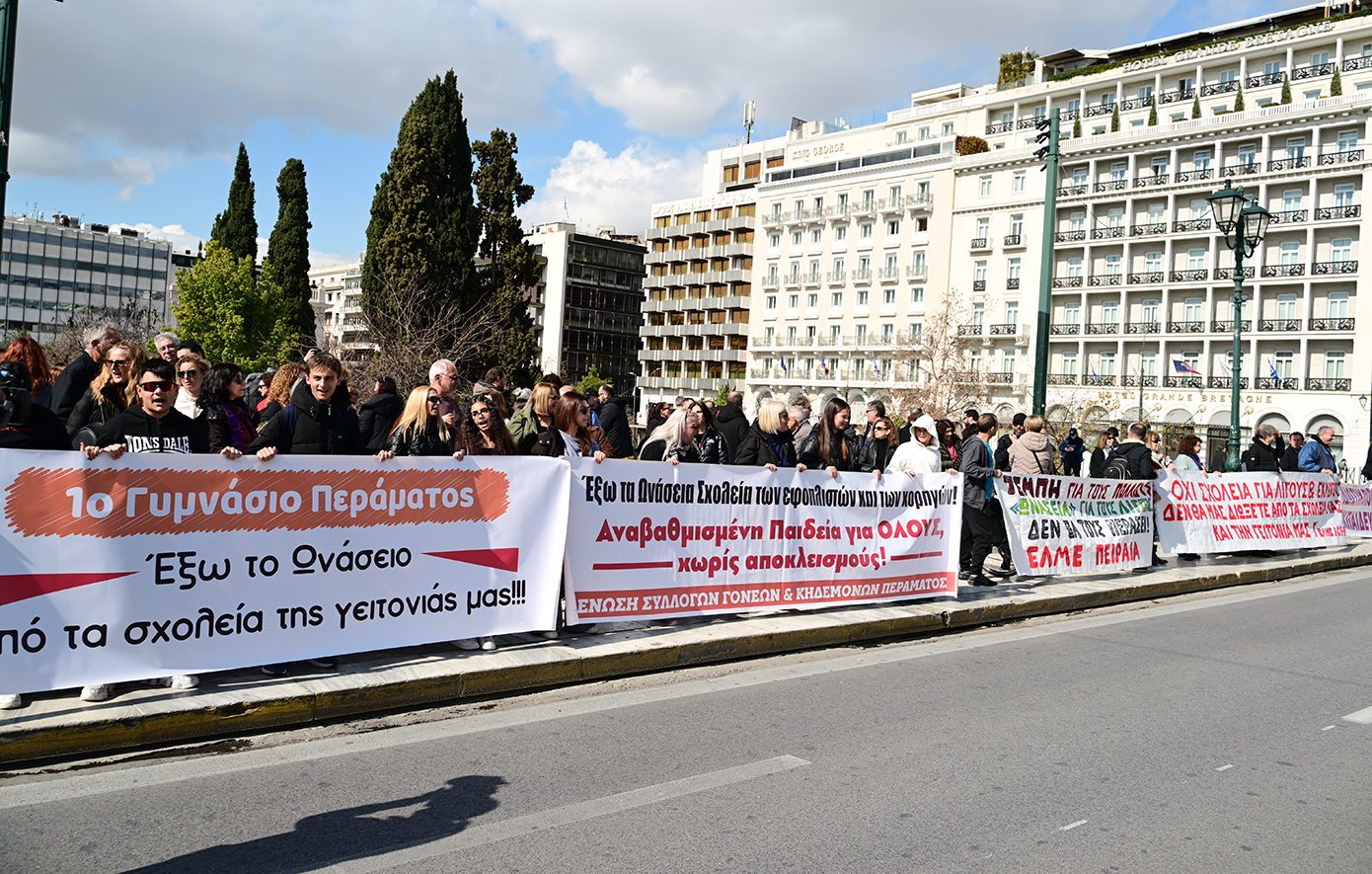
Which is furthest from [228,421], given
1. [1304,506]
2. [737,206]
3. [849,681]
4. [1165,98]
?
[737,206]

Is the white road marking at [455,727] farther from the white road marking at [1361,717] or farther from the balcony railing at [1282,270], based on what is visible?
the balcony railing at [1282,270]

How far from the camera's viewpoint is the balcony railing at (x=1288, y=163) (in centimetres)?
5997

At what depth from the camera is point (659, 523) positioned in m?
8.06

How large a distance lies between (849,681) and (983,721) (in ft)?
3.94

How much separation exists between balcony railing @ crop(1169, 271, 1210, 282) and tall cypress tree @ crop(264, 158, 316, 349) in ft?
172

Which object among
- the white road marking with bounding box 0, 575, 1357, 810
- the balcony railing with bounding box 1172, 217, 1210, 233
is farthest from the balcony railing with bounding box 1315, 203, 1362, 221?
the white road marking with bounding box 0, 575, 1357, 810

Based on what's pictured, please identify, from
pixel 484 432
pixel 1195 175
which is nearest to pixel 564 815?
pixel 484 432

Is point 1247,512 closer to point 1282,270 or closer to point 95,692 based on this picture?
point 95,692

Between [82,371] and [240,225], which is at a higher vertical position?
[240,225]

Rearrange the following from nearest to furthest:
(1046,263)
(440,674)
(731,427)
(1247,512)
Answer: (440,674)
(731,427)
(1046,263)
(1247,512)

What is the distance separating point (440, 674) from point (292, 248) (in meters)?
55.5

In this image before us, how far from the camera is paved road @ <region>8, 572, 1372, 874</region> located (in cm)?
408

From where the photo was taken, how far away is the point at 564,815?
14.6ft

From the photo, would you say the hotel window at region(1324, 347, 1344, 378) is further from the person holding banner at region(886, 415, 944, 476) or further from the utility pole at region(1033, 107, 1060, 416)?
the person holding banner at region(886, 415, 944, 476)
